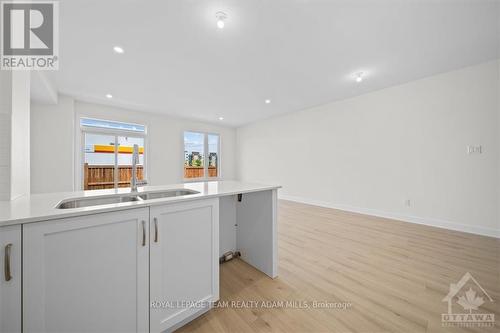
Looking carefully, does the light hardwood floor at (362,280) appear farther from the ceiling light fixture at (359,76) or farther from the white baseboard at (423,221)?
the ceiling light fixture at (359,76)

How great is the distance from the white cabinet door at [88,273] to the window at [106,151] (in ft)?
14.1

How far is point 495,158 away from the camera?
2.74 meters

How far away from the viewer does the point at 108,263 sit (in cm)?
99

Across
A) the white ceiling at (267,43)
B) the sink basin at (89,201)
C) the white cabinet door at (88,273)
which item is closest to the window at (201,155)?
the white ceiling at (267,43)

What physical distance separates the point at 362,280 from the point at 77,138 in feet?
20.7

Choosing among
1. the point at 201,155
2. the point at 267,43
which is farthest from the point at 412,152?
the point at 201,155

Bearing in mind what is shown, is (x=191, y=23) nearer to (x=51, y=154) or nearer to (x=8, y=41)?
(x=8, y=41)

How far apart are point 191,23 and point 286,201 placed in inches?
185

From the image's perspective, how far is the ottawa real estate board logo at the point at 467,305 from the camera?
1325mm

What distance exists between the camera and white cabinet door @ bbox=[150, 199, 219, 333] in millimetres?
1129

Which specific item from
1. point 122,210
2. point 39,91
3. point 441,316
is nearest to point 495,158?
point 441,316

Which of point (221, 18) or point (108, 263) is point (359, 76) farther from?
point (108, 263)

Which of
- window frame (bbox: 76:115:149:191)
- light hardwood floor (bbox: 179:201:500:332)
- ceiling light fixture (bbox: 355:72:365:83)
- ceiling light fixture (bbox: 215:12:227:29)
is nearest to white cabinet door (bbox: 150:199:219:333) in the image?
light hardwood floor (bbox: 179:201:500:332)

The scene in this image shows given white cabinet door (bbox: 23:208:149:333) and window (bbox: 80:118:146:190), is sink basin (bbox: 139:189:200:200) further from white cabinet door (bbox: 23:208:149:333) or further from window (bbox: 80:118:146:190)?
window (bbox: 80:118:146:190)
